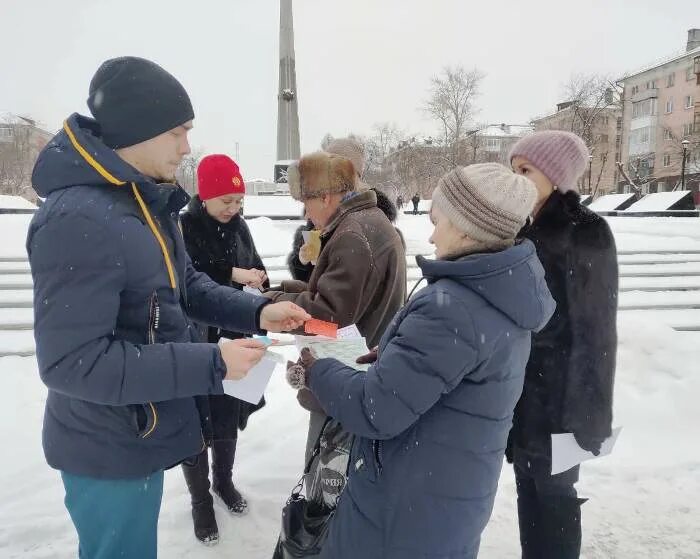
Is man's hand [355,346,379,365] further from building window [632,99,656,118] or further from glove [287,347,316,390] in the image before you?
building window [632,99,656,118]

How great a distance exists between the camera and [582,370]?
2088 millimetres

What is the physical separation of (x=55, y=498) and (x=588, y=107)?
4242cm

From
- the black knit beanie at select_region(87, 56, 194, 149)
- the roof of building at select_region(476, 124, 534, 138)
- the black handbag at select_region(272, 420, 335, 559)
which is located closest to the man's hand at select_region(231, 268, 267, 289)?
the black handbag at select_region(272, 420, 335, 559)

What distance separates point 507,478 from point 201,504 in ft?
6.72

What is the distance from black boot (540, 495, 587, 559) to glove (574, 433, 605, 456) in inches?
10.1

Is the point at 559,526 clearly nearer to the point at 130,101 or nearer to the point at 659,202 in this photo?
the point at 130,101

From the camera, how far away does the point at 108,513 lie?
156 cm

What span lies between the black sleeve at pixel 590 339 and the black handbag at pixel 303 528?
1.02 metres

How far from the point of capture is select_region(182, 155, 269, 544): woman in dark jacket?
3049 millimetres

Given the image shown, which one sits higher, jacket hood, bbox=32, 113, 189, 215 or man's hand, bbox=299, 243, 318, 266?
jacket hood, bbox=32, 113, 189, 215

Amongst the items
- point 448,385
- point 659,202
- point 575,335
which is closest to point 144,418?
point 448,385

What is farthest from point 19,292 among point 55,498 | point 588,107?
point 588,107

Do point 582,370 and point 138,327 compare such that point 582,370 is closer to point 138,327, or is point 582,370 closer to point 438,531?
point 438,531

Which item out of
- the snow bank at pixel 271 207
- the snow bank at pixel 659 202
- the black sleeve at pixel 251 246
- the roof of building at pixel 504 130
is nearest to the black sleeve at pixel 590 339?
the black sleeve at pixel 251 246
